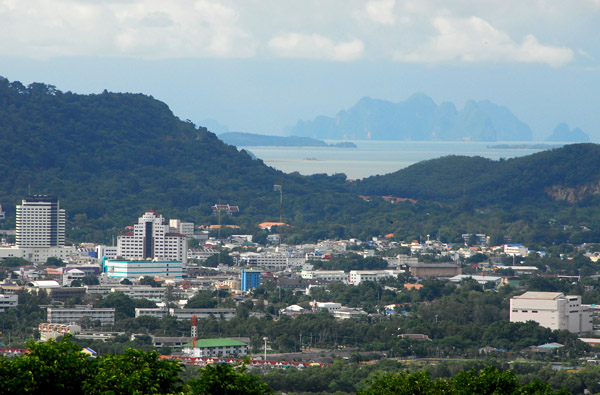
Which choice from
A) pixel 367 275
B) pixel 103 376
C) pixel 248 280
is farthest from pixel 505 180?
pixel 103 376

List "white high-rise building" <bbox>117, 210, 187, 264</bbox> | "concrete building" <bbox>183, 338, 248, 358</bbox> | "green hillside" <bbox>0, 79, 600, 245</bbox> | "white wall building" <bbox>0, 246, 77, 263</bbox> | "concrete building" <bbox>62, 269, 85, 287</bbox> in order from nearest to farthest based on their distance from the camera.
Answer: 1. "concrete building" <bbox>183, 338, 248, 358</bbox>
2. "concrete building" <bbox>62, 269, 85, 287</bbox>
3. "white high-rise building" <bbox>117, 210, 187, 264</bbox>
4. "white wall building" <bbox>0, 246, 77, 263</bbox>
5. "green hillside" <bbox>0, 79, 600, 245</bbox>

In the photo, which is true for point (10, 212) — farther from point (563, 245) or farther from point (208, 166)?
point (563, 245)

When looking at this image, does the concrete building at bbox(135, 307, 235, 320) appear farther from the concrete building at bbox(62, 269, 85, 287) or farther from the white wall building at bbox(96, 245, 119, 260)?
the white wall building at bbox(96, 245, 119, 260)

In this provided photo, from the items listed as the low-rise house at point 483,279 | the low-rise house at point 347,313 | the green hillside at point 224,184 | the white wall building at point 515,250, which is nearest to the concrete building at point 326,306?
the low-rise house at point 347,313

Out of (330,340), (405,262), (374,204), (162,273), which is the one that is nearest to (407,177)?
(374,204)

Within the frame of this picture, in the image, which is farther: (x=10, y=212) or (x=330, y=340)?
(x=10, y=212)

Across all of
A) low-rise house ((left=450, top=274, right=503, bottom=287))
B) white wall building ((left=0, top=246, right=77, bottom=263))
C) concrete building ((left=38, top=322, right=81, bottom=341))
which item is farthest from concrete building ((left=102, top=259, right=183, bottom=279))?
concrete building ((left=38, top=322, right=81, bottom=341))
